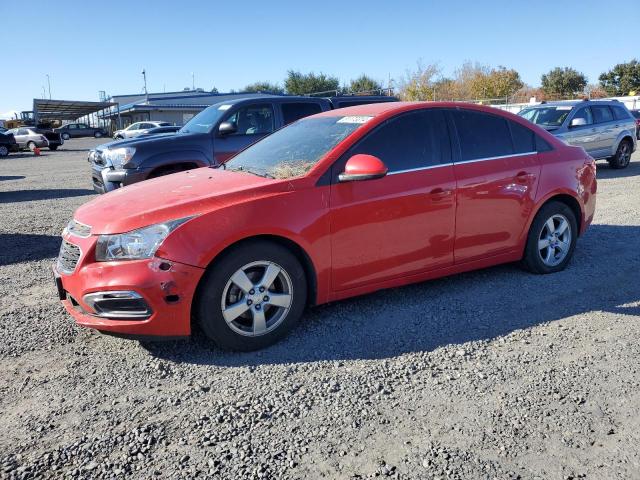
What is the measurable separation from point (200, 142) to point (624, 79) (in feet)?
212

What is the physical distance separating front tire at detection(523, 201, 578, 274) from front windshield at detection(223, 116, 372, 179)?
2042mm

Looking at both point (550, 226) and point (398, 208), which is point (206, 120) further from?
point (550, 226)

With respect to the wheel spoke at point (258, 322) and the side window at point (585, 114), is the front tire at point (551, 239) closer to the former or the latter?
the wheel spoke at point (258, 322)

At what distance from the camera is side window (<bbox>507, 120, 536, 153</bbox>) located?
4938 mm

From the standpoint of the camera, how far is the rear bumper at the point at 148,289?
332cm

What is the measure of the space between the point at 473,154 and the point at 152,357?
10.2ft

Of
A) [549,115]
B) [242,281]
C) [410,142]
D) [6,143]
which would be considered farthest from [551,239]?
[6,143]

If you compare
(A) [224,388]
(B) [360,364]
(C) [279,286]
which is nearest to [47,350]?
(A) [224,388]

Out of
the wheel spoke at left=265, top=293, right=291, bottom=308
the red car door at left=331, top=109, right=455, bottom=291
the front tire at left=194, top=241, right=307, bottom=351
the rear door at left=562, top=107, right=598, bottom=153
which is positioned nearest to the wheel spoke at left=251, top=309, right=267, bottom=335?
the front tire at left=194, top=241, right=307, bottom=351

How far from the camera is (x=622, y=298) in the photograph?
4.52m

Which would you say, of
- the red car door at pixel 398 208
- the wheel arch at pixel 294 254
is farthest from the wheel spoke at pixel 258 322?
the red car door at pixel 398 208

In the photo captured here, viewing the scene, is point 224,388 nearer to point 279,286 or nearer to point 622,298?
point 279,286

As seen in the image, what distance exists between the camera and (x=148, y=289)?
3.32 metres

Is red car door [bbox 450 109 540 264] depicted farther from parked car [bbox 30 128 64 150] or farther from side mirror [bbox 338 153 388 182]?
parked car [bbox 30 128 64 150]
